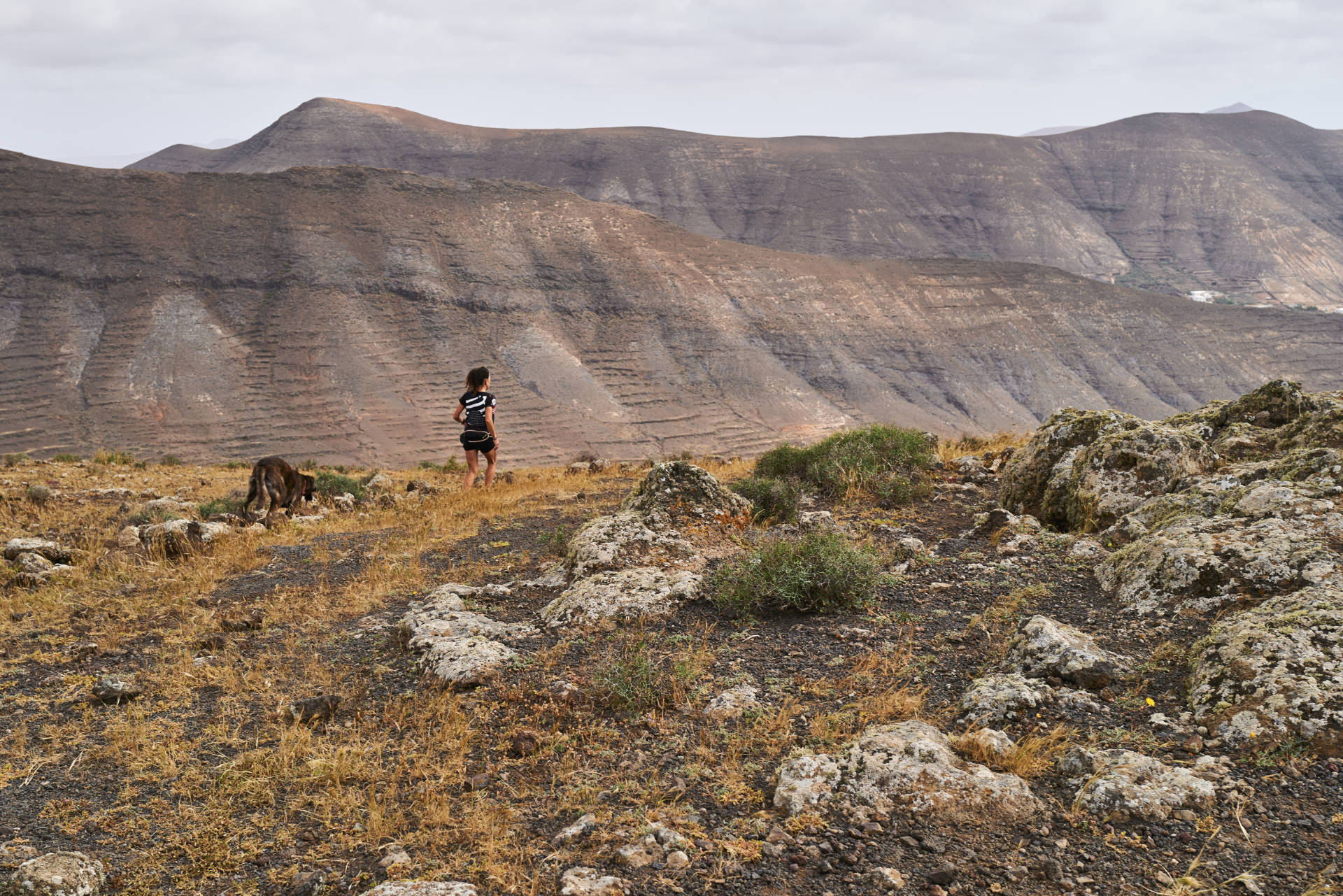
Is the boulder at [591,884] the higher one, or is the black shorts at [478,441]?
the black shorts at [478,441]

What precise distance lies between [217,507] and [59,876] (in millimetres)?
7381

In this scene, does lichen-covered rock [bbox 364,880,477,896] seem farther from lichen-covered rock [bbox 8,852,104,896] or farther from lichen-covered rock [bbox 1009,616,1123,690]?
lichen-covered rock [bbox 1009,616,1123,690]

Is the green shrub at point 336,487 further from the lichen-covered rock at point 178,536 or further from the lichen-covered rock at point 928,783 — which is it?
the lichen-covered rock at point 928,783

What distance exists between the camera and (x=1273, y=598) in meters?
4.15

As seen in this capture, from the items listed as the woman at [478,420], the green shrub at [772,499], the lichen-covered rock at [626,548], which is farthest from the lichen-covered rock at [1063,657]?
the woman at [478,420]

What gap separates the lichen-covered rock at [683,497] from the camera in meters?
6.59

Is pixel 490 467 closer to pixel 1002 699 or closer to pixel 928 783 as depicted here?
pixel 1002 699

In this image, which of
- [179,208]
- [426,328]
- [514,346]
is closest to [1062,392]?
[514,346]

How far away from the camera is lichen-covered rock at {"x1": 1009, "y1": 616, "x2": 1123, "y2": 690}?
394cm

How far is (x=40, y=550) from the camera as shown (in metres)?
7.16

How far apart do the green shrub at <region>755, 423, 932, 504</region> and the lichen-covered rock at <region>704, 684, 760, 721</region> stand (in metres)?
4.20

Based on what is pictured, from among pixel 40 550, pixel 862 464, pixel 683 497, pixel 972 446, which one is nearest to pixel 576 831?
pixel 683 497

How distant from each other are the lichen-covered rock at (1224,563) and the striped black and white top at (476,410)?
7134mm

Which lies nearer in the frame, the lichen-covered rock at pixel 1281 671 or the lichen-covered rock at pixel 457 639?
the lichen-covered rock at pixel 1281 671
